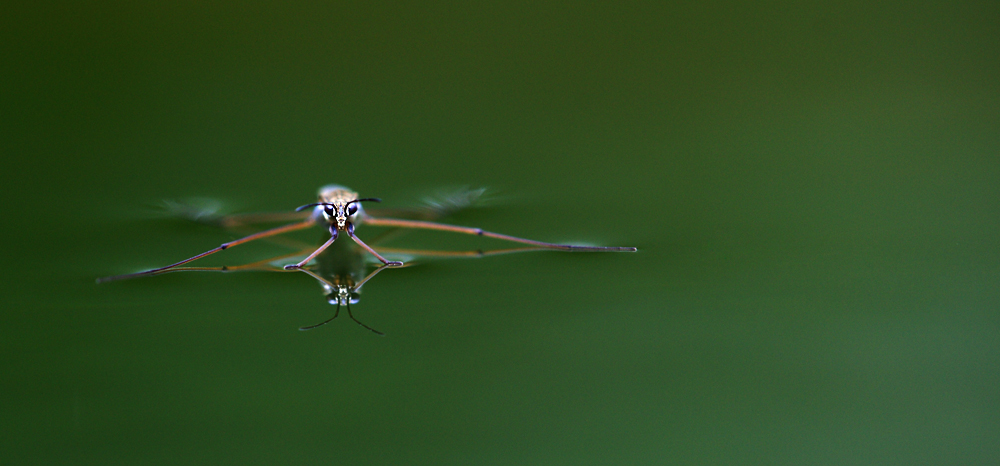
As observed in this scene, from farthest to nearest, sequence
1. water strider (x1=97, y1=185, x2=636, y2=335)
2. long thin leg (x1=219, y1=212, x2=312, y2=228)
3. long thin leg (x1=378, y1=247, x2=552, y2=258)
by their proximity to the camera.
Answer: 1. long thin leg (x1=219, y1=212, x2=312, y2=228)
2. long thin leg (x1=378, y1=247, x2=552, y2=258)
3. water strider (x1=97, y1=185, x2=636, y2=335)

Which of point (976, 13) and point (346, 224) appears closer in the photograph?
point (346, 224)

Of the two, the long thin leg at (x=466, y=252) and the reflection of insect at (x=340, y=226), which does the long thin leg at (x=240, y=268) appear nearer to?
the reflection of insect at (x=340, y=226)

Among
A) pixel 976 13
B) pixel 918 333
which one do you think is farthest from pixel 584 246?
pixel 976 13

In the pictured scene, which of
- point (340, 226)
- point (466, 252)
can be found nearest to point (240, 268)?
point (340, 226)

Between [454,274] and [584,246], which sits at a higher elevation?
[584,246]

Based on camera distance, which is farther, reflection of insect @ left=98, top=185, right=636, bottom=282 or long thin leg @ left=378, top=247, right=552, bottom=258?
long thin leg @ left=378, top=247, right=552, bottom=258

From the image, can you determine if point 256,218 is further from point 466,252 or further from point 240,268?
point 466,252

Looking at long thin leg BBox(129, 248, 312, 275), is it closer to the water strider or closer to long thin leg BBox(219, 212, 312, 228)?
the water strider

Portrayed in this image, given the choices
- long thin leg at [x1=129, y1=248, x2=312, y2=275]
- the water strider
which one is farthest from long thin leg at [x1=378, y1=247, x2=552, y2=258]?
long thin leg at [x1=129, y1=248, x2=312, y2=275]

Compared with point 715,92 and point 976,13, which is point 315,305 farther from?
point 976,13
